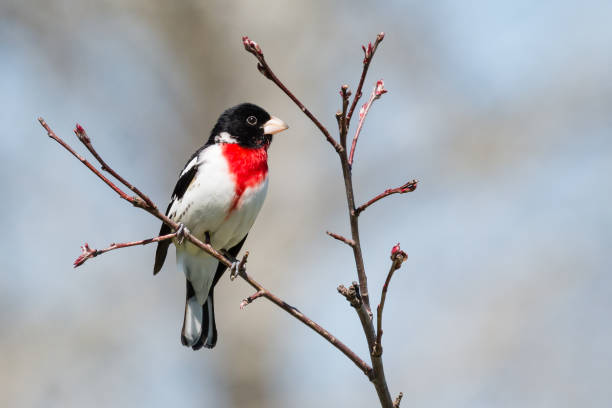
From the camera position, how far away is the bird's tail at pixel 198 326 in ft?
18.2

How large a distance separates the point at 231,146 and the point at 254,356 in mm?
6074

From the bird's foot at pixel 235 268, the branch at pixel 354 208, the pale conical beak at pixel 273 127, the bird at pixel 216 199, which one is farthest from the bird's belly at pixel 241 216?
the branch at pixel 354 208

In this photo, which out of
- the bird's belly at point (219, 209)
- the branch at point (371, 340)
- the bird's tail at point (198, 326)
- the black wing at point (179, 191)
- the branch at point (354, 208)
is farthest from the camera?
the bird's tail at point (198, 326)

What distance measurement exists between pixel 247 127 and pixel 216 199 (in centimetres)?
84

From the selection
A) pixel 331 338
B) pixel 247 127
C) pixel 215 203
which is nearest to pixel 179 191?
pixel 215 203

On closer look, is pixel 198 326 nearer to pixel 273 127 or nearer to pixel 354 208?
pixel 273 127

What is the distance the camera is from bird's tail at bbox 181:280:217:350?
5547mm

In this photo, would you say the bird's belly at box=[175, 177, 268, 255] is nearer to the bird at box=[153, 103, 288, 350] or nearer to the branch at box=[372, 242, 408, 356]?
the bird at box=[153, 103, 288, 350]

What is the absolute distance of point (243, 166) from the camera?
16.3 feet

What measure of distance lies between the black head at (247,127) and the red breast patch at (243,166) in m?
0.16

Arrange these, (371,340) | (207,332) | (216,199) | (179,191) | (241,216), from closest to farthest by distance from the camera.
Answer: (371,340)
(216,199)
(241,216)
(179,191)
(207,332)

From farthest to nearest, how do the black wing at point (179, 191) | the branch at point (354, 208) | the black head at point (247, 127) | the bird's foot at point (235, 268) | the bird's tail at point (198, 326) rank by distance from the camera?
the bird's tail at point (198, 326)
the black head at point (247, 127)
the black wing at point (179, 191)
the bird's foot at point (235, 268)
the branch at point (354, 208)

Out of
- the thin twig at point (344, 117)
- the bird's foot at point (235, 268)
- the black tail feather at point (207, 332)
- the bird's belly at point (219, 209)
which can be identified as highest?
the bird's belly at point (219, 209)

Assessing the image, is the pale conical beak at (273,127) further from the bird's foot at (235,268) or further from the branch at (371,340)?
the branch at (371,340)
